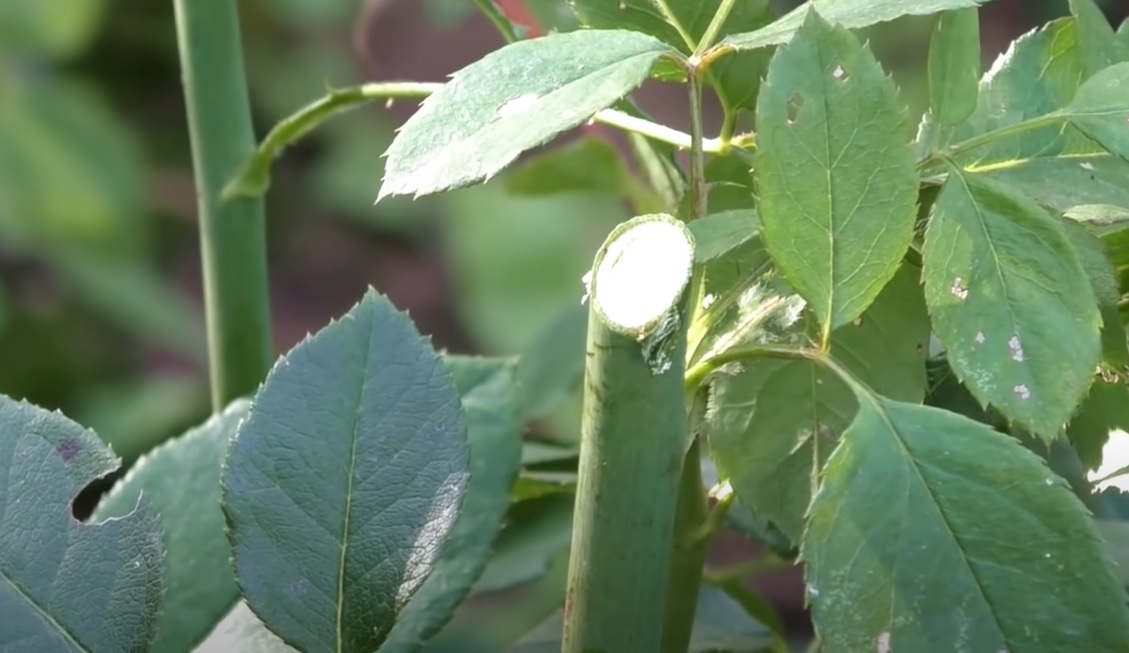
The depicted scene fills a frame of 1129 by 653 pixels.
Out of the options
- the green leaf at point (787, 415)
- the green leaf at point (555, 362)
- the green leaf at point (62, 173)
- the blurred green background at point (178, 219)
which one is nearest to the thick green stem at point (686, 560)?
the green leaf at point (787, 415)

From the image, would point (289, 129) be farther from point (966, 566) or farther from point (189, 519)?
point (966, 566)

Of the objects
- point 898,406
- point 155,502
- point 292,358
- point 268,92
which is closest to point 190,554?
point 155,502

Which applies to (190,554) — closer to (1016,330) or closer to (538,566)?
(538,566)

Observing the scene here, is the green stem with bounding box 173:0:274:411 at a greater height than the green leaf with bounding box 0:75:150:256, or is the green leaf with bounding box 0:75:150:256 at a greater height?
the green leaf with bounding box 0:75:150:256

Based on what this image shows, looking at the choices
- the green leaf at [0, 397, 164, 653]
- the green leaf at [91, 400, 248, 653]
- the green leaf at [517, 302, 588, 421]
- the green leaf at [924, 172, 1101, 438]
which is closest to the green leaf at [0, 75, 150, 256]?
the green leaf at [517, 302, 588, 421]

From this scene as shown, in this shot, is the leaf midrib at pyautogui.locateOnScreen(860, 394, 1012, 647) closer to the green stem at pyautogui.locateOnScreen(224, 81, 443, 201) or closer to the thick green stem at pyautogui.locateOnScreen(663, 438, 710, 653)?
the thick green stem at pyautogui.locateOnScreen(663, 438, 710, 653)

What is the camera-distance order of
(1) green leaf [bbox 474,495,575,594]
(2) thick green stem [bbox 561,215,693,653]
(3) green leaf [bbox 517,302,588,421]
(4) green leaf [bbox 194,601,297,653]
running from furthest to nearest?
(3) green leaf [bbox 517,302,588,421]
(1) green leaf [bbox 474,495,575,594]
(4) green leaf [bbox 194,601,297,653]
(2) thick green stem [bbox 561,215,693,653]

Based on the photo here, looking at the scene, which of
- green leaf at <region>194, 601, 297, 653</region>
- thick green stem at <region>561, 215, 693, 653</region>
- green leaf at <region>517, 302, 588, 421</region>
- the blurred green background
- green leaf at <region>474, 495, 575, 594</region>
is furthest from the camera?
the blurred green background
